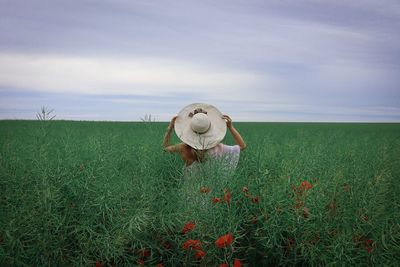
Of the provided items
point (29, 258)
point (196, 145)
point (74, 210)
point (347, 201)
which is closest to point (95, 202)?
point (74, 210)

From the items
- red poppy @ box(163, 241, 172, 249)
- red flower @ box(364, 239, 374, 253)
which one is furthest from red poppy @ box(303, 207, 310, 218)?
red poppy @ box(163, 241, 172, 249)

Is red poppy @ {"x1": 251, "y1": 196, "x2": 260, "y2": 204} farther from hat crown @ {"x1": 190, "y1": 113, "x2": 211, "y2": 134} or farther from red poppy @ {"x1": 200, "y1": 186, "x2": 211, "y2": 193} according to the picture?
hat crown @ {"x1": 190, "y1": 113, "x2": 211, "y2": 134}

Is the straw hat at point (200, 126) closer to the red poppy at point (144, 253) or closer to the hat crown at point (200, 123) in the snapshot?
the hat crown at point (200, 123)

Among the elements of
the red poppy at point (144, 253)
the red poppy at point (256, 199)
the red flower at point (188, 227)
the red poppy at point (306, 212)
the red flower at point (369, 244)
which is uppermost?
the red poppy at point (256, 199)

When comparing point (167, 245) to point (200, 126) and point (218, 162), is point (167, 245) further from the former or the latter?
point (200, 126)

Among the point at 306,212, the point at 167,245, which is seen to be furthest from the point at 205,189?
the point at 306,212

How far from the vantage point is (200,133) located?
4.72 meters

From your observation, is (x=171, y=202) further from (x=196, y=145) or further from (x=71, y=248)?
(x=196, y=145)

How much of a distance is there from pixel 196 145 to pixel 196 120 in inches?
10.4

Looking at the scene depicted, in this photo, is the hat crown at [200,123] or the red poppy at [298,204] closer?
the red poppy at [298,204]

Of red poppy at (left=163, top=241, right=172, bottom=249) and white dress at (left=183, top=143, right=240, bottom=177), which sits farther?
white dress at (left=183, top=143, right=240, bottom=177)

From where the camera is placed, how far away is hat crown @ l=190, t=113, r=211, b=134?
15.1 feet

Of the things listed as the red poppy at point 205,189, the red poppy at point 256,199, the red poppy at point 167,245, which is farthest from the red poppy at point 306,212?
the red poppy at point 167,245

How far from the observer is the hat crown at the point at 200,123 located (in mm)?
4590
